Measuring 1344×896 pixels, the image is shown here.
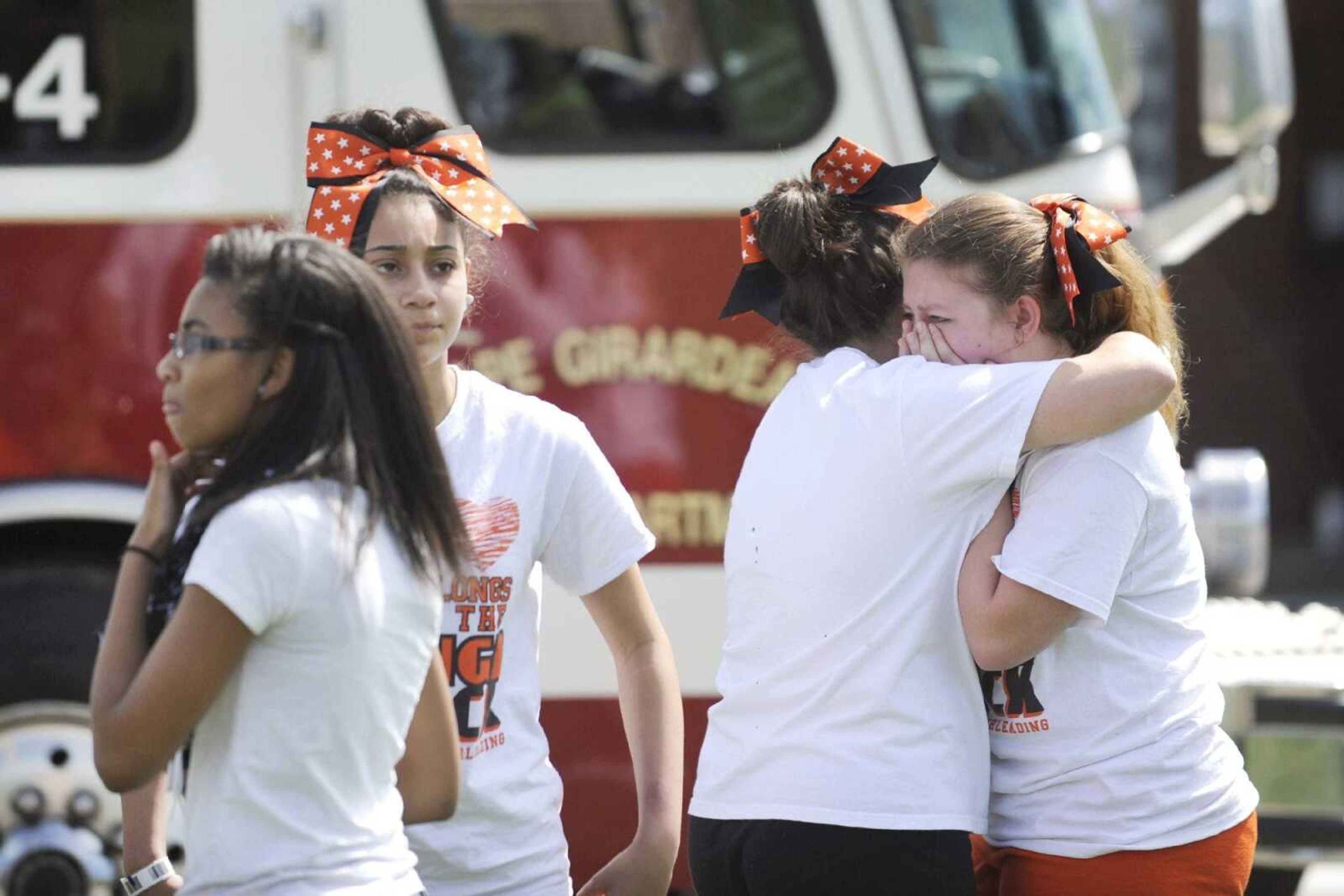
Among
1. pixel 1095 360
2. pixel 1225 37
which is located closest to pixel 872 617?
pixel 1095 360

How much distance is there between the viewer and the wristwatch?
203 centimetres

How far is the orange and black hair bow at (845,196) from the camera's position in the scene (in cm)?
237

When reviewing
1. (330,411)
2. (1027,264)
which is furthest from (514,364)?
(330,411)

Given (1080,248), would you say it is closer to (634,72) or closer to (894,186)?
(894,186)

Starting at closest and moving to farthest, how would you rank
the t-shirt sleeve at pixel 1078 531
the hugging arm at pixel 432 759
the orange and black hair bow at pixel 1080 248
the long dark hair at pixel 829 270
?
the hugging arm at pixel 432 759 < the t-shirt sleeve at pixel 1078 531 < the orange and black hair bow at pixel 1080 248 < the long dark hair at pixel 829 270

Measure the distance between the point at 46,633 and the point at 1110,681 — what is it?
8.57 feet

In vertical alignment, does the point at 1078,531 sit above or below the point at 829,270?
below

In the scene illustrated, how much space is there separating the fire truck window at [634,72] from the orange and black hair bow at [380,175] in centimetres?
151

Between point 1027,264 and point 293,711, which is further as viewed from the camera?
point 1027,264

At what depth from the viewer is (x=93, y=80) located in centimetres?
390

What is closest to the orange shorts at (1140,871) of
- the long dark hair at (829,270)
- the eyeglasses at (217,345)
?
the long dark hair at (829,270)

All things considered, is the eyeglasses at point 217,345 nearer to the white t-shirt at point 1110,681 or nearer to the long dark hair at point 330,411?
the long dark hair at point 330,411

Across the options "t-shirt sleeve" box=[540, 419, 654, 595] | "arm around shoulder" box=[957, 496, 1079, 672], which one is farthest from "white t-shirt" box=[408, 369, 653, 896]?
"arm around shoulder" box=[957, 496, 1079, 672]

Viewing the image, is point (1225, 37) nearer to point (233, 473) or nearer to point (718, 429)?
point (718, 429)
